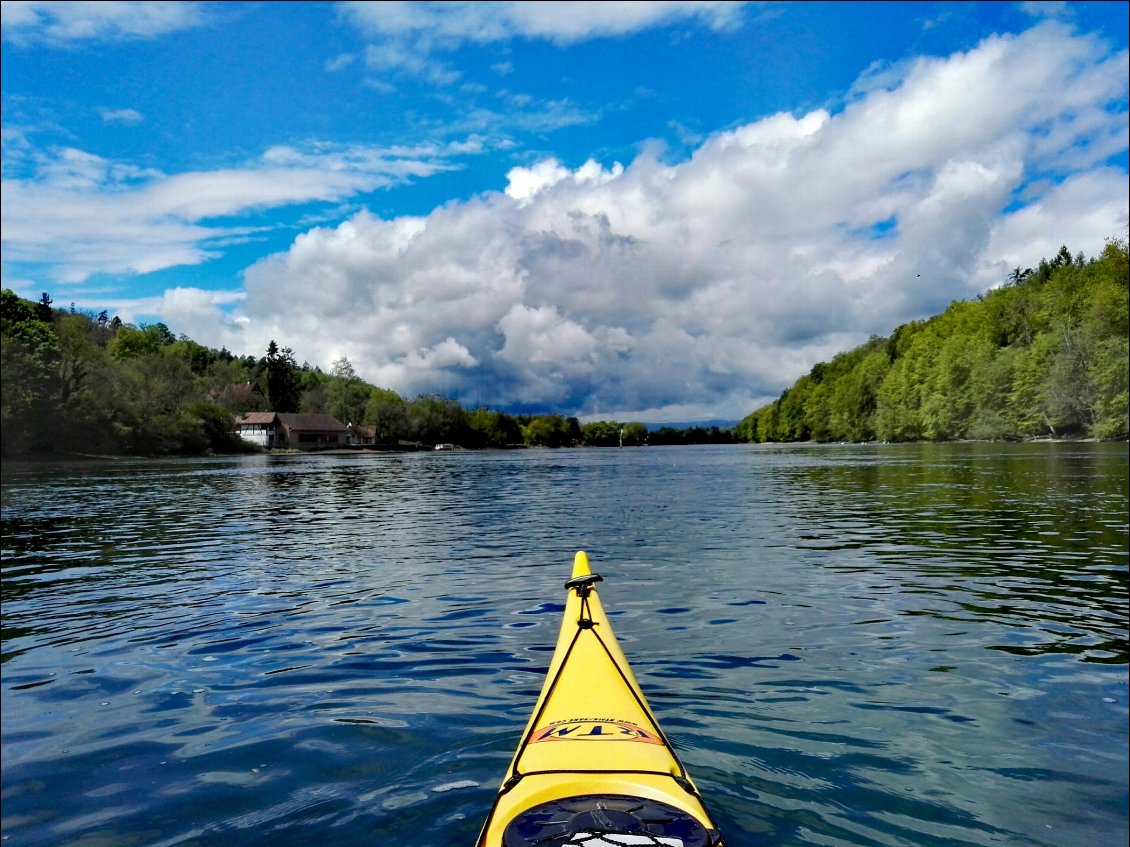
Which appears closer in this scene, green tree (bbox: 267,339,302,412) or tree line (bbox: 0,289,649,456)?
tree line (bbox: 0,289,649,456)

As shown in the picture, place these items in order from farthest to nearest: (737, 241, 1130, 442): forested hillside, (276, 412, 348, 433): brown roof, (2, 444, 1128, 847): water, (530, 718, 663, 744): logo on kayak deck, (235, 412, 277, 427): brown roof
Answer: (276, 412, 348, 433): brown roof < (235, 412, 277, 427): brown roof < (737, 241, 1130, 442): forested hillside < (2, 444, 1128, 847): water < (530, 718, 663, 744): logo on kayak deck

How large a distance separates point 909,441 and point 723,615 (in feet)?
447

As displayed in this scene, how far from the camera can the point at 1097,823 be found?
5676 mm

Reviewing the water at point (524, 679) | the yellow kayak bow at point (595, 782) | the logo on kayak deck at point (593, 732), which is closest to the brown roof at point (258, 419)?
the water at point (524, 679)

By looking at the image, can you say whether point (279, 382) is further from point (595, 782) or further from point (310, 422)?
→ point (595, 782)

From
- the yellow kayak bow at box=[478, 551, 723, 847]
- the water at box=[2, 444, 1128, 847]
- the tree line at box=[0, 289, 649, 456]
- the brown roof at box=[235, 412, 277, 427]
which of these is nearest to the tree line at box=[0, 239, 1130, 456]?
the tree line at box=[0, 289, 649, 456]

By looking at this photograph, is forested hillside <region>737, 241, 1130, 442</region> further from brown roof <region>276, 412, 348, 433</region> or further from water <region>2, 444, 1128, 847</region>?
brown roof <region>276, 412, 348, 433</region>

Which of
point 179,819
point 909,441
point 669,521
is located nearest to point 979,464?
point 669,521

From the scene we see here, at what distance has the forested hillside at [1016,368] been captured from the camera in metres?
77.8

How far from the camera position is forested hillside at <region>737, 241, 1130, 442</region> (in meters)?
77.8

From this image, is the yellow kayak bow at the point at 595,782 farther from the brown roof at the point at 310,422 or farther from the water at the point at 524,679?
the brown roof at the point at 310,422

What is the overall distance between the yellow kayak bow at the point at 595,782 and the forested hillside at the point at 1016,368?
81.6 meters

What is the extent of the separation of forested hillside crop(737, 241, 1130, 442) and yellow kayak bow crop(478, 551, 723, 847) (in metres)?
81.6

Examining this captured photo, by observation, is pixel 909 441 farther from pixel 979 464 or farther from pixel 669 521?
pixel 669 521
